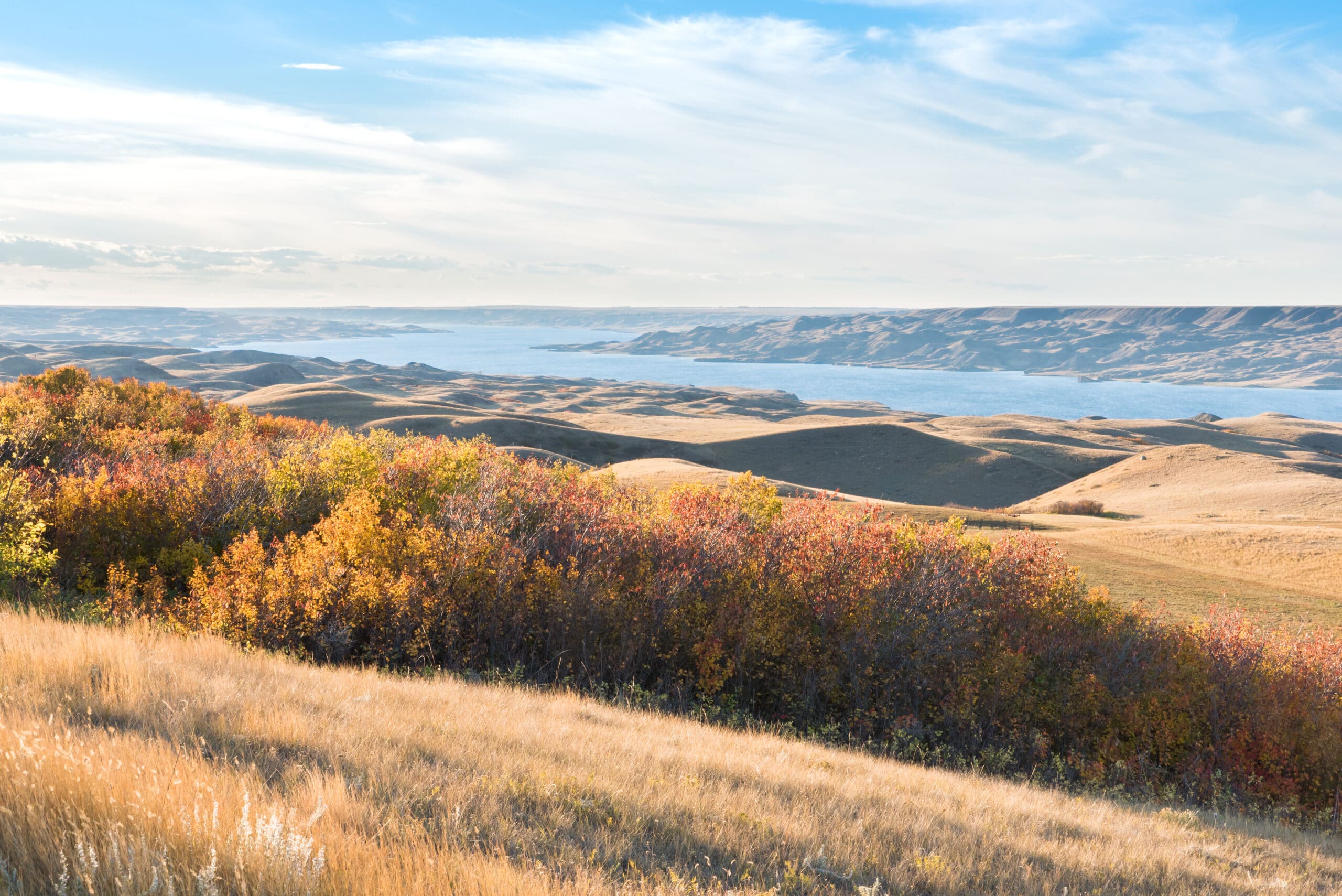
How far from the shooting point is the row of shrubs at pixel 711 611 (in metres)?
15.4

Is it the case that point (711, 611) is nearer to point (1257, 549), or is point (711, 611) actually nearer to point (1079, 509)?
point (1257, 549)

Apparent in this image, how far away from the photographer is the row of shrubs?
606 inches

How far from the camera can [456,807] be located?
5.38 meters

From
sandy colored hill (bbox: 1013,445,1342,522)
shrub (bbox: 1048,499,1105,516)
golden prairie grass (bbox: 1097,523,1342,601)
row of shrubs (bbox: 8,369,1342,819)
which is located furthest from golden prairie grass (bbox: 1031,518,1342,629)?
sandy colored hill (bbox: 1013,445,1342,522)

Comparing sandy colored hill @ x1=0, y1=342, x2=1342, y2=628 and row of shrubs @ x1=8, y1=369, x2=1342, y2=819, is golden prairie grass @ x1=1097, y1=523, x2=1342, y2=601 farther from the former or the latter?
row of shrubs @ x1=8, y1=369, x2=1342, y2=819

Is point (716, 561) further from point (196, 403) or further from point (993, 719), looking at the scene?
point (196, 403)

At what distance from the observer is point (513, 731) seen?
834cm

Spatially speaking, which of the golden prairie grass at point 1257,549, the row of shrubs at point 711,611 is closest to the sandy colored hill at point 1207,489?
the golden prairie grass at point 1257,549

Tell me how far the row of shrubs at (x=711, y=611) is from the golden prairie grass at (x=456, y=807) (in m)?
4.98

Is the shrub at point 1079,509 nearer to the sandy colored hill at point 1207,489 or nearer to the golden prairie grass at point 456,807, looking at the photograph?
the sandy colored hill at point 1207,489

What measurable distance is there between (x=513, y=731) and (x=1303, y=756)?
60.0 feet

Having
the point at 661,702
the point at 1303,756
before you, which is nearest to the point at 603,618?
the point at 661,702

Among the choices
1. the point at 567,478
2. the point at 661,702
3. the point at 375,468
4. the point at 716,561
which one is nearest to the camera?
the point at 661,702

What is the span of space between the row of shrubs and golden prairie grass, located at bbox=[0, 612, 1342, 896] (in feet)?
16.3
